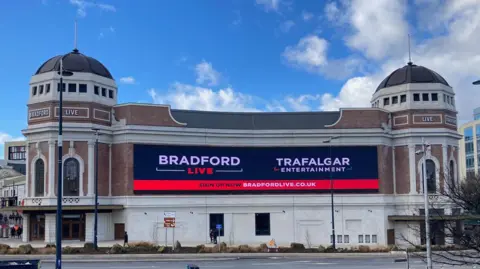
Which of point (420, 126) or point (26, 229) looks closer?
point (26, 229)

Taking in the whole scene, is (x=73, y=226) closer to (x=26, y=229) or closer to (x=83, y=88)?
(x=26, y=229)

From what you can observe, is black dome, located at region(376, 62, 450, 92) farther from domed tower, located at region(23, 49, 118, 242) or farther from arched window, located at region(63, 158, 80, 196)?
arched window, located at region(63, 158, 80, 196)

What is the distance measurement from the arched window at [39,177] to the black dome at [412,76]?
112 feet

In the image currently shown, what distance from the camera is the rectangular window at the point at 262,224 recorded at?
183 ft

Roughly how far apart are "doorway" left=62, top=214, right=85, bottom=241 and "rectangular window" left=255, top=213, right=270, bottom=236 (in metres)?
15.7

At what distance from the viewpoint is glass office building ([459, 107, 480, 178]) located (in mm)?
123125

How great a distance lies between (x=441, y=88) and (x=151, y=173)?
29.1 meters

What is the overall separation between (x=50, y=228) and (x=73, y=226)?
6.56 feet

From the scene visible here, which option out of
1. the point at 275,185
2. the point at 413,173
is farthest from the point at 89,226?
the point at 413,173

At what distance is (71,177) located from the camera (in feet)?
173

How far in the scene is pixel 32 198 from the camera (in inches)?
2066

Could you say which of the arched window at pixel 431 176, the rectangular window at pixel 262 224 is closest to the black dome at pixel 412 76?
the arched window at pixel 431 176

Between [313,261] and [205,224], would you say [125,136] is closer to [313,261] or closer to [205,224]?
[205,224]

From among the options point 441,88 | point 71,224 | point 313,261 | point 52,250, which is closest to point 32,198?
point 71,224
